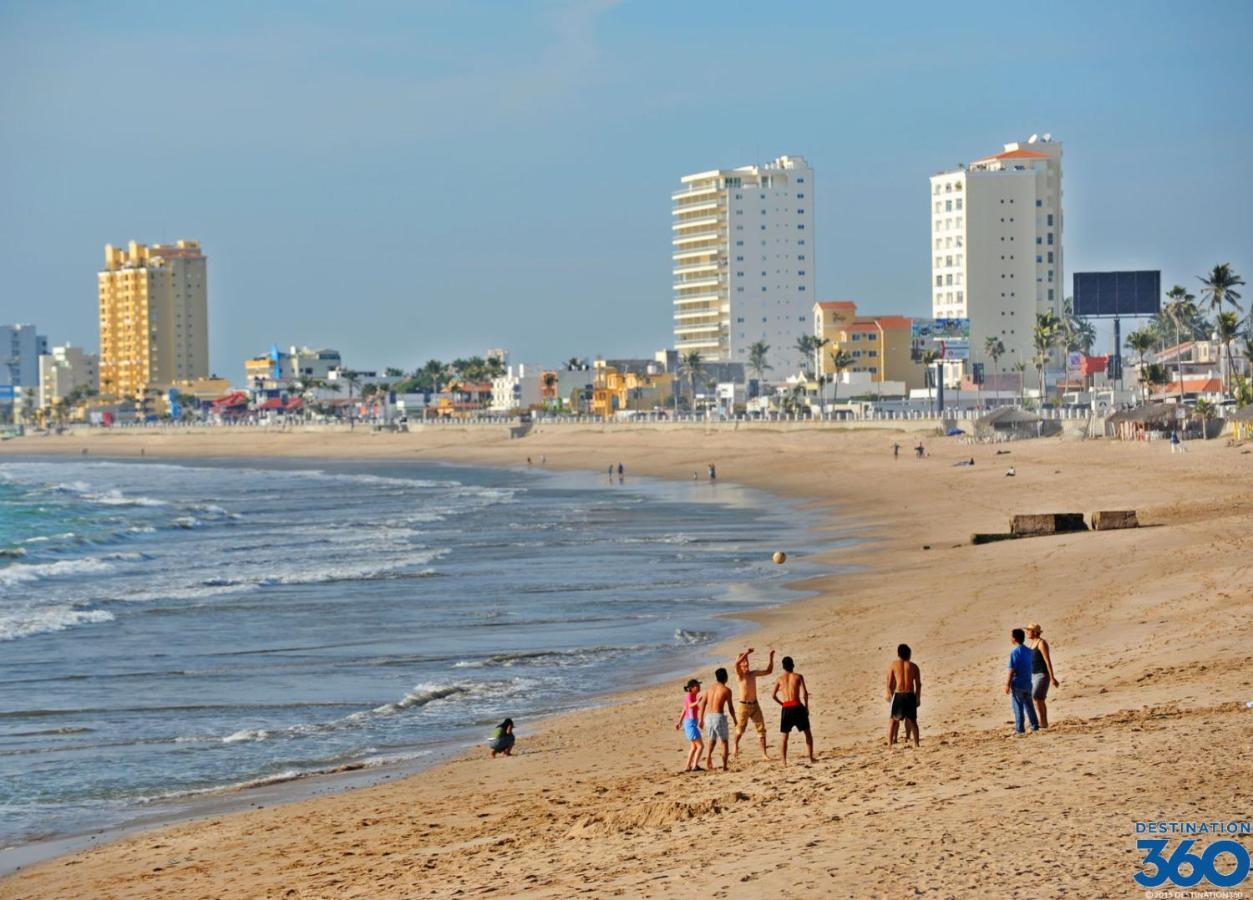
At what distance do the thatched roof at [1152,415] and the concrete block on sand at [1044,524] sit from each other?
41.0 meters

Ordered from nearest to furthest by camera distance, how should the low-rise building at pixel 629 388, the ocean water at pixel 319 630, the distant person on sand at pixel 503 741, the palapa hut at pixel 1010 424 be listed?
1. the distant person on sand at pixel 503 741
2. the ocean water at pixel 319 630
3. the palapa hut at pixel 1010 424
4. the low-rise building at pixel 629 388

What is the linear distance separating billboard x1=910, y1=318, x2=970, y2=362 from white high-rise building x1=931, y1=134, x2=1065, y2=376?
1147cm

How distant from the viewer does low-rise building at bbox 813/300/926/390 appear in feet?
476

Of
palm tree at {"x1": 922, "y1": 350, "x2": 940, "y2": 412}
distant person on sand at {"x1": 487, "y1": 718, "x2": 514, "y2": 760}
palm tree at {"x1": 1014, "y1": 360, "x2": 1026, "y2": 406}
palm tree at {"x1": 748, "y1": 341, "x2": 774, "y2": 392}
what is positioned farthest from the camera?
palm tree at {"x1": 748, "y1": 341, "x2": 774, "y2": 392}

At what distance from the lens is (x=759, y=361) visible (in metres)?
173

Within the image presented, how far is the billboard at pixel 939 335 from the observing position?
128 m

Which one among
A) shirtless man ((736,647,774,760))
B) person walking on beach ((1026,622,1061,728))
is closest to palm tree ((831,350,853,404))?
shirtless man ((736,647,774,760))

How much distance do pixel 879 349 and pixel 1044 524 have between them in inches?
4379

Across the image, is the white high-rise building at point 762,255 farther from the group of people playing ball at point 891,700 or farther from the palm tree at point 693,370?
the group of people playing ball at point 891,700

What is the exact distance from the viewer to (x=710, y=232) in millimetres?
191750

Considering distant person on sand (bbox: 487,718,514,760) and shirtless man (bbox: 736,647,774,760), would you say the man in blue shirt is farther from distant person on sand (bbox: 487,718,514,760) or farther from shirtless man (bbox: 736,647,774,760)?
distant person on sand (bbox: 487,718,514,760)

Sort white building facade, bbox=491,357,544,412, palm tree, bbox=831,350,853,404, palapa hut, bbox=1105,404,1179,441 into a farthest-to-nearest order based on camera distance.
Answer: white building facade, bbox=491,357,544,412 < palm tree, bbox=831,350,853,404 < palapa hut, bbox=1105,404,1179,441

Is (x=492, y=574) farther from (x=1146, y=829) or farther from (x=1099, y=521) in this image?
(x=1146, y=829)

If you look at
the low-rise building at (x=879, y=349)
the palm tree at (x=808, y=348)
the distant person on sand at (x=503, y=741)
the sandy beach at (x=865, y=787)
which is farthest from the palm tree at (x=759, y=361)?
the distant person on sand at (x=503, y=741)
